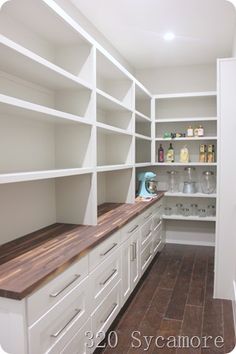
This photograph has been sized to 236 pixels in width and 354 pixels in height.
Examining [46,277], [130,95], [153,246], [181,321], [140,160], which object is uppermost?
[130,95]

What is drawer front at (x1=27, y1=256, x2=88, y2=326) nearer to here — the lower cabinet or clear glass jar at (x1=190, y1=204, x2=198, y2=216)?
the lower cabinet

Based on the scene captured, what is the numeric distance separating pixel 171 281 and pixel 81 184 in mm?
1581

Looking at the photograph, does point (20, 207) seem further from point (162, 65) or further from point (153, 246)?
point (162, 65)

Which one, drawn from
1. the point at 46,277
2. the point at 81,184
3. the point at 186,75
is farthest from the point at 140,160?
the point at 46,277

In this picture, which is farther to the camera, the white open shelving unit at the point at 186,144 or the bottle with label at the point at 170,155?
the bottle with label at the point at 170,155

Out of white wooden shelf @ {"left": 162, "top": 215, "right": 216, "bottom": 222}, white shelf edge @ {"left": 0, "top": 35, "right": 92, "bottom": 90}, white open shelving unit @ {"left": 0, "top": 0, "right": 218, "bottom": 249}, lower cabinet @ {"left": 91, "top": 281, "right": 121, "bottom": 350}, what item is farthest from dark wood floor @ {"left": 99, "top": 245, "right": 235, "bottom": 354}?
white shelf edge @ {"left": 0, "top": 35, "right": 92, "bottom": 90}

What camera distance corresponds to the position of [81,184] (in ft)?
7.68

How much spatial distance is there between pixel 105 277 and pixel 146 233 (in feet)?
4.12

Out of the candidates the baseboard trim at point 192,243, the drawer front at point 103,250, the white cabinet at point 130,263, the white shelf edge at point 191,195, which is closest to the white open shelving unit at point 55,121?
the drawer front at point 103,250

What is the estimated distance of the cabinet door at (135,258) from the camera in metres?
2.69

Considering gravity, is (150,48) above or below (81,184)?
above

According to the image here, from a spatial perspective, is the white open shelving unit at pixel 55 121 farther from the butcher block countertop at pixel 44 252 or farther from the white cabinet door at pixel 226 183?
the white cabinet door at pixel 226 183

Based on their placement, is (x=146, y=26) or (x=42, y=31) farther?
(x=146, y=26)

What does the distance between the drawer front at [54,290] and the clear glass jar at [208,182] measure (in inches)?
116
